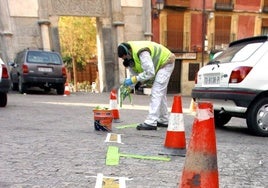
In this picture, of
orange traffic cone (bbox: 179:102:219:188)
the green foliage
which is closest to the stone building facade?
the green foliage

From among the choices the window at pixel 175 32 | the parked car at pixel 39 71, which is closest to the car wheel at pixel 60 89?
the parked car at pixel 39 71

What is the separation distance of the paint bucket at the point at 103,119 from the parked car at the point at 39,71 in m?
8.94

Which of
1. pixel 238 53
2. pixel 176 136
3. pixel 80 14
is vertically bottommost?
pixel 176 136

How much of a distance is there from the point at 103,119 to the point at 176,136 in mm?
1669

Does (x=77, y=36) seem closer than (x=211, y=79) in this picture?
No

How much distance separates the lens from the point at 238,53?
5.99 metres

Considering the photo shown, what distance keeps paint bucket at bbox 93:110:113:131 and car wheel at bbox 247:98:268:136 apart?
7.05 feet

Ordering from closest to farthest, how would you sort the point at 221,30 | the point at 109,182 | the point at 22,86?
the point at 109,182 < the point at 22,86 < the point at 221,30

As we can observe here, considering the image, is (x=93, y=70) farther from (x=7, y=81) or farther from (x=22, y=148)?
(x=22, y=148)

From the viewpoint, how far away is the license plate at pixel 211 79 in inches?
234

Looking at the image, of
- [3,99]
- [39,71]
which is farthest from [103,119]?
[39,71]

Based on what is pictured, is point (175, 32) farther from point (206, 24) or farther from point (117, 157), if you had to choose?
point (117, 157)

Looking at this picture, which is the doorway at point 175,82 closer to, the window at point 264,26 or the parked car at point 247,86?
the window at point 264,26

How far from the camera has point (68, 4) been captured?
21.5 meters
